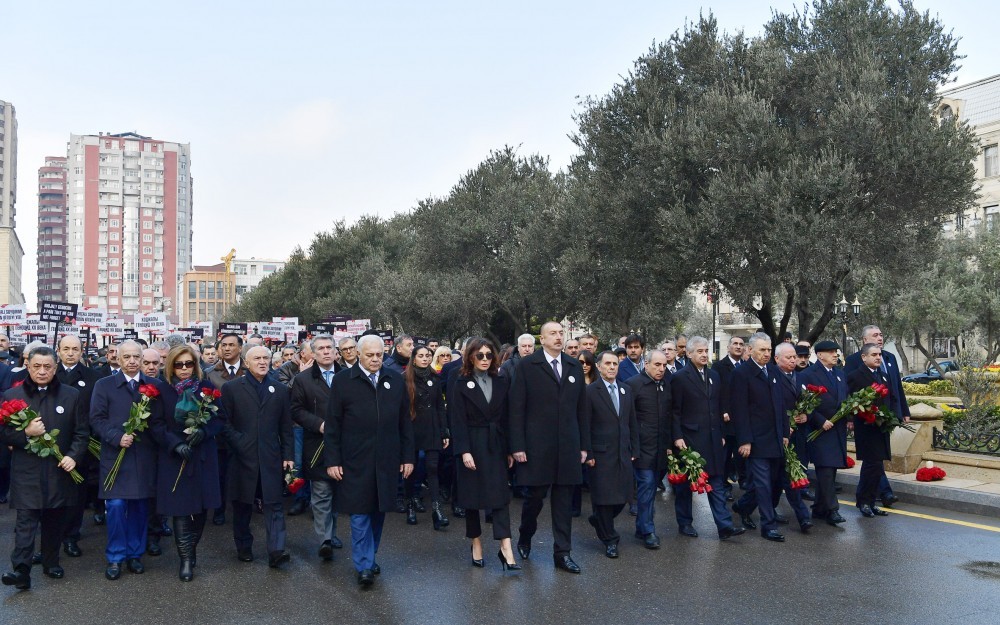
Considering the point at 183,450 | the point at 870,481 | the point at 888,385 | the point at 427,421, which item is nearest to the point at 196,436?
the point at 183,450

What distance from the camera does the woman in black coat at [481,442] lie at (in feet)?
23.0

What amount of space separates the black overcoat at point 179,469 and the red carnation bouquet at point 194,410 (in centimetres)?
3

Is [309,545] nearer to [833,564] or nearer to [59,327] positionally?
[833,564]

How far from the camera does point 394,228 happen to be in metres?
49.4

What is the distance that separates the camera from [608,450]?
7629 millimetres

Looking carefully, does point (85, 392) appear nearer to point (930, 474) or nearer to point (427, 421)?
point (427, 421)

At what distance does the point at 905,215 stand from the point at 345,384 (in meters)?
14.5

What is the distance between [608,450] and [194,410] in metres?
3.41

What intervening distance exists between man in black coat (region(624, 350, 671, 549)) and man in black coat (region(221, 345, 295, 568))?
10.3 feet

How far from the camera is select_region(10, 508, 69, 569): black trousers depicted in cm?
649

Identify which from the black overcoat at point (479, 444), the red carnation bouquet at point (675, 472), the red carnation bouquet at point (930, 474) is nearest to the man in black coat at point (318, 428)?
the black overcoat at point (479, 444)

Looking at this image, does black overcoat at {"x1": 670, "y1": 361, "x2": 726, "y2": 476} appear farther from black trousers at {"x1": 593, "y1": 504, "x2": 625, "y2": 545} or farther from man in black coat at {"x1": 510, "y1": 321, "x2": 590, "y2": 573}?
man in black coat at {"x1": 510, "y1": 321, "x2": 590, "y2": 573}

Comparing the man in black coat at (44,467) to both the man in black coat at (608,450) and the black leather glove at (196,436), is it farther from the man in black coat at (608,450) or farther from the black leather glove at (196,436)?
the man in black coat at (608,450)

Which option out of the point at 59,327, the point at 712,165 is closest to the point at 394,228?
the point at 59,327
